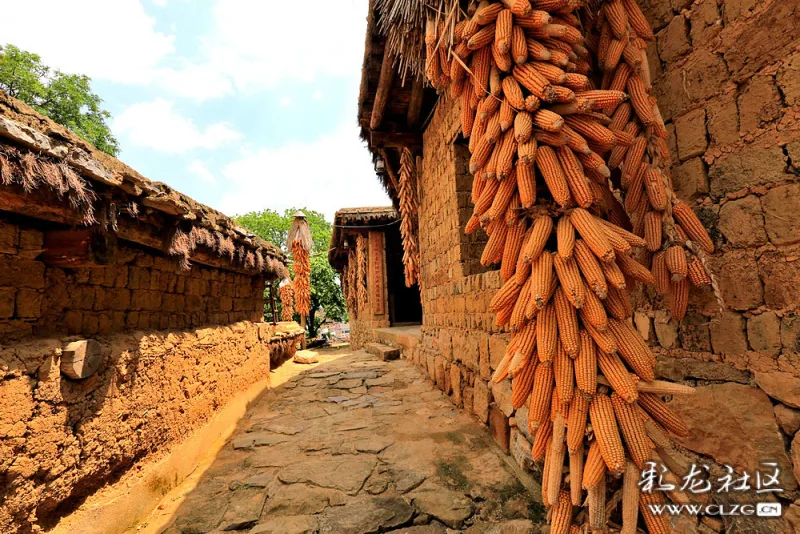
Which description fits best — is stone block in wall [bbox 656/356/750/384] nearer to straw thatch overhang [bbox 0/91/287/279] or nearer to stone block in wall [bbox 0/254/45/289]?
straw thatch overhang [bbox 0/91/287/279]

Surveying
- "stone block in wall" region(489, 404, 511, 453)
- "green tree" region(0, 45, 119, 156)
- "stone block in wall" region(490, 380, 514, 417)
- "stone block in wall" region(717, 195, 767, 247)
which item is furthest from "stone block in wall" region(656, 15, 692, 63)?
"green tree" region(0, 45, 119, 156)

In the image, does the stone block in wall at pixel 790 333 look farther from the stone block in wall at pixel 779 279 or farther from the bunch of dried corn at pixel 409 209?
the bunch of dried corn at pixel 409 209

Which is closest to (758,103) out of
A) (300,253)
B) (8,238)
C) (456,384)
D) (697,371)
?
(697,371)

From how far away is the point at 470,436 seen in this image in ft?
11.3

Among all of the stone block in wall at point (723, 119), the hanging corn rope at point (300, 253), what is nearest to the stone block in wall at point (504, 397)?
the stone block in wall at point (723, 119)

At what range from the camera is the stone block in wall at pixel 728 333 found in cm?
157

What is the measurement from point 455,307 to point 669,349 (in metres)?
2.78

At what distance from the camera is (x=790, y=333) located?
143 cm

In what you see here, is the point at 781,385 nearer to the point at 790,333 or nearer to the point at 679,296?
the point at 790,333

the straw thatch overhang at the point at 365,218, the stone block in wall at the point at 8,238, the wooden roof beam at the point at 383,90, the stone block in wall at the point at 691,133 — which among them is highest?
the wooden roof beam at the point at 383,90

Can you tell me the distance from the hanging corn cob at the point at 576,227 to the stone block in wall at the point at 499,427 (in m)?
1.55

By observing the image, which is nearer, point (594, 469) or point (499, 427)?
point (594, 469)

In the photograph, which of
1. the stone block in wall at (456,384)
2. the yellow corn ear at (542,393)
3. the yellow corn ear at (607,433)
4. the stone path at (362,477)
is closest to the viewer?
the yellow corn ear at (607,433)

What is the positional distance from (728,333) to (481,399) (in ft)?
7.74
